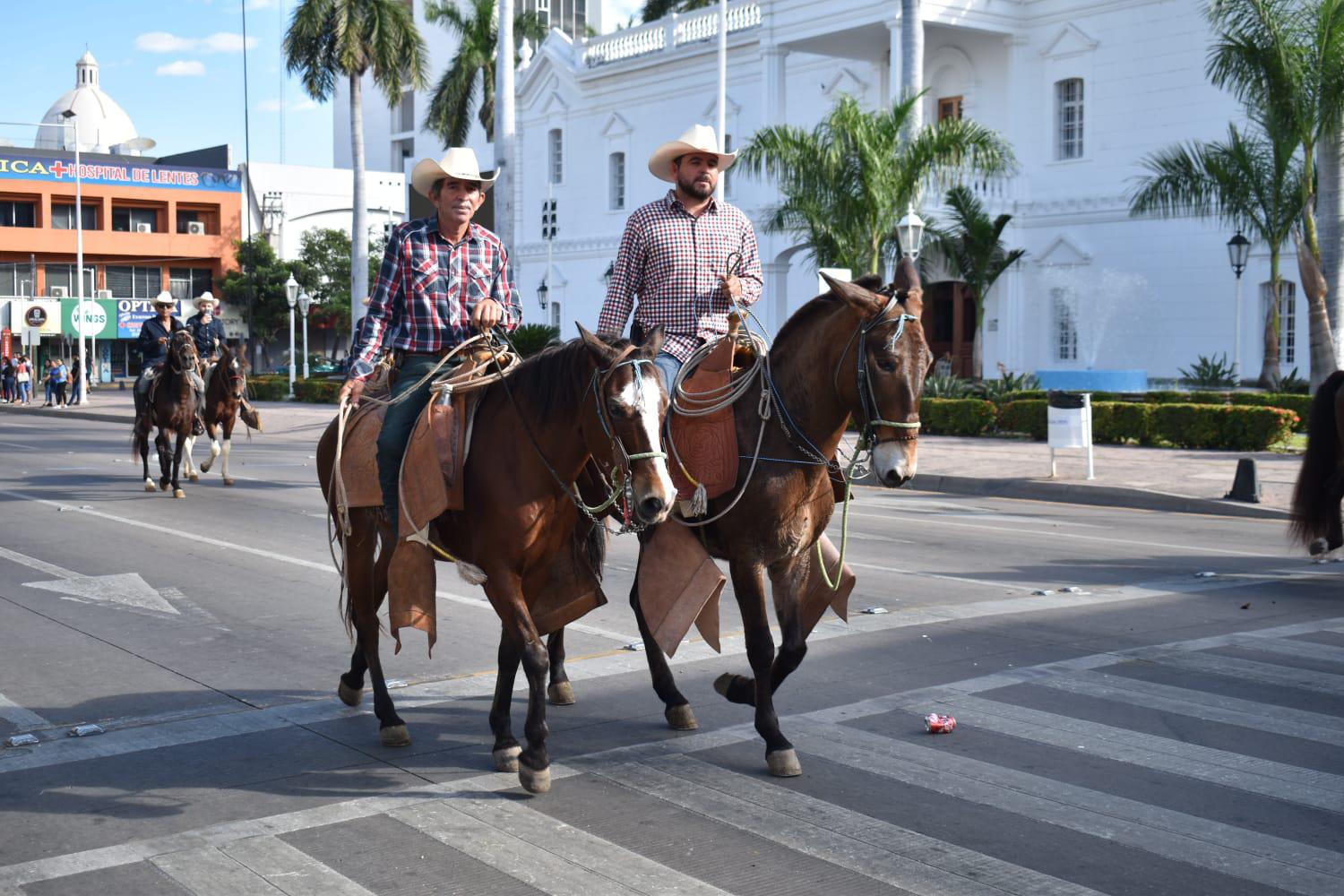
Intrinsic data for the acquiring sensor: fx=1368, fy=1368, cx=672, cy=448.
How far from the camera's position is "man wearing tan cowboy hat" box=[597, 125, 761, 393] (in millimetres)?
6887

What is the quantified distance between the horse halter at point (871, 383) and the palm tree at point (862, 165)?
69.3ft

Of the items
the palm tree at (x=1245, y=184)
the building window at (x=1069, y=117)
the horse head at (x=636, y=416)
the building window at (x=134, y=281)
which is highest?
the building window at (x=1069, y=117)

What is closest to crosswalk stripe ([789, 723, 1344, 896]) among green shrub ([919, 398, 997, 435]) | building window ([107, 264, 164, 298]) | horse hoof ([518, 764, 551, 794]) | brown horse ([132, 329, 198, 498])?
horse hoof ([518, 764, 551, 794])

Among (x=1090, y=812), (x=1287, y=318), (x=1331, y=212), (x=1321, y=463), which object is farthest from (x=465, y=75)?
(x=1090, y=812)

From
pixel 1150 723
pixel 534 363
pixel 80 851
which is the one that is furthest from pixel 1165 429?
pixel 80 851

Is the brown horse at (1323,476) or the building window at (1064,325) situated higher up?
the building window at (1064,325)

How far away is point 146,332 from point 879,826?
15.2 metres

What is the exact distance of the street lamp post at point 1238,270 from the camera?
30.2 m

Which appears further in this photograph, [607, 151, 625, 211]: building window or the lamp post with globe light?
[607, 151, 625, 211]: building window

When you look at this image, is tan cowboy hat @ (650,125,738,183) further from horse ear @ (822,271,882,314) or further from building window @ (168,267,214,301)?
building window @ (168,267,214,301)

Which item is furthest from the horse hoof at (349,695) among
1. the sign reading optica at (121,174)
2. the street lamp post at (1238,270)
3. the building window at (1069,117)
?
the sign reading optica at (121,174)

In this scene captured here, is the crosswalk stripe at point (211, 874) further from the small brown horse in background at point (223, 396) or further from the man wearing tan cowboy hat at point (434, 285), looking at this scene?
the small brown horse in background at point (223, 396)

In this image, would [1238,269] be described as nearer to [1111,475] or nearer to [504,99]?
[1111,475]

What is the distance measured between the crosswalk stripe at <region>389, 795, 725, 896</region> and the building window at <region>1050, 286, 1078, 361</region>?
3341cm
